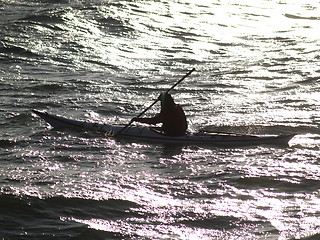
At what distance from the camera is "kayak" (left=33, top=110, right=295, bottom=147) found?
14.6 meters

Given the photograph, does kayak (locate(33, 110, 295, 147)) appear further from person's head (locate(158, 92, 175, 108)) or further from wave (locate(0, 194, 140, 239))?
wave (locate(0, 194, 140, 239))

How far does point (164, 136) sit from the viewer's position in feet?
49.3

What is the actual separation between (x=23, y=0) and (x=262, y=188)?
75.7 feet

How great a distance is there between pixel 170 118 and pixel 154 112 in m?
3.28

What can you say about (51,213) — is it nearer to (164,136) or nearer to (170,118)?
(170,118)

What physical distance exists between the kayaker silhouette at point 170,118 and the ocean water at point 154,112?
388 mm

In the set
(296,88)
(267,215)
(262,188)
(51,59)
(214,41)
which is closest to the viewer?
(267,215)

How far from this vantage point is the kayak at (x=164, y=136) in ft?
47.8

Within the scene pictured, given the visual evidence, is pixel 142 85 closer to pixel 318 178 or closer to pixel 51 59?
pixel 51 59

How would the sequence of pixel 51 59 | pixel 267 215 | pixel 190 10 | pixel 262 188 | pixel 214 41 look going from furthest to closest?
pixel 190 10, pixel 214 41, pixel 51 59, pixel 262 188, pixel 267 215

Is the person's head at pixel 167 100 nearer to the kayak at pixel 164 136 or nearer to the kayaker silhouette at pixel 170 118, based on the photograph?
the kayaker silhouette at pixel 170 118

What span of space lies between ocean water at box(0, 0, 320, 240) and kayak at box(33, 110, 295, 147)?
6.6 inches

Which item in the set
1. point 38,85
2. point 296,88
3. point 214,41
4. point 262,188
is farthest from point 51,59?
point 262,188

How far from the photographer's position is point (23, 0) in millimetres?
Result: 32781
